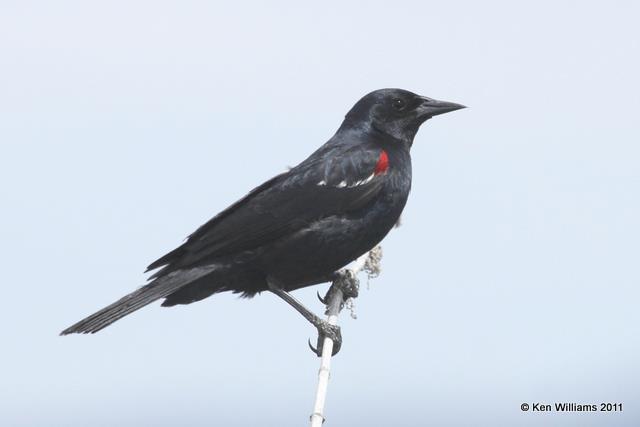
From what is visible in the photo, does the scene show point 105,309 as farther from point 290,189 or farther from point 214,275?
point 290,189

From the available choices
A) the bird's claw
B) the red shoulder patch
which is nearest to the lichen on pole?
the bird's claw

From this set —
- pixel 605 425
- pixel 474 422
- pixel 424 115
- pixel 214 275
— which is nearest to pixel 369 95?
pixel 424 115

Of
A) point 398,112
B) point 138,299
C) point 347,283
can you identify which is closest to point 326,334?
point 347,283

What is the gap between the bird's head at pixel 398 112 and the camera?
1119 centimetres

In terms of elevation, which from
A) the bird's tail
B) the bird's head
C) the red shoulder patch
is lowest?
the bird's tail

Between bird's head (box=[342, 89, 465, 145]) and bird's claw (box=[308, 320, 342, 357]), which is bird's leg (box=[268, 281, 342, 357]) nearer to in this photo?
bird's claw (box=[308, 320, 342, 357])

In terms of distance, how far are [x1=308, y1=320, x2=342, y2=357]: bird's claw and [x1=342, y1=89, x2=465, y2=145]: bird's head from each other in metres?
1.83

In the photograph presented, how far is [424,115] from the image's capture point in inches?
442

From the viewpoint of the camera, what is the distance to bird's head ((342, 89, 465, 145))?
11.2 metres

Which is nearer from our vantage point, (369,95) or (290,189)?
(290,189)

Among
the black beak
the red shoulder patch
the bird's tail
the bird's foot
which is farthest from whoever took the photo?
the black beak

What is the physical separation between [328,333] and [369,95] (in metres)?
2.27

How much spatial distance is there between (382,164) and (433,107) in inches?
36.0

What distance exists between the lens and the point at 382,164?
415 inches
